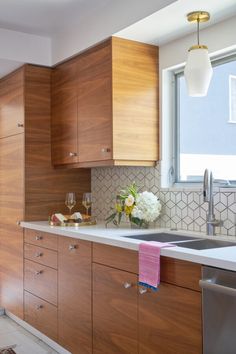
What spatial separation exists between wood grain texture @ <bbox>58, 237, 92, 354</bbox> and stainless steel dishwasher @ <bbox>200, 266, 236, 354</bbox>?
3.13ft

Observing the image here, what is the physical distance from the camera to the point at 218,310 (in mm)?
1653

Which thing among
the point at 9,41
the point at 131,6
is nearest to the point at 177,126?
the point at 131,6

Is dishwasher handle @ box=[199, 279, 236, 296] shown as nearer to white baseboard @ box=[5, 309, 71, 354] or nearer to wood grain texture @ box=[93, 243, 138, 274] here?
wood grain texture @ box=[93, 243, 138, 274]

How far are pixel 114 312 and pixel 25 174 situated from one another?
155cm

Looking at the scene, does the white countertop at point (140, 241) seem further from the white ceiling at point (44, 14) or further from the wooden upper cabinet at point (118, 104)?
the white ceiling at point (44, 14)

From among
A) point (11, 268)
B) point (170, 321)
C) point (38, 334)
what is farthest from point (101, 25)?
point (38, 334)

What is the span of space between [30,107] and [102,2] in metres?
1.08

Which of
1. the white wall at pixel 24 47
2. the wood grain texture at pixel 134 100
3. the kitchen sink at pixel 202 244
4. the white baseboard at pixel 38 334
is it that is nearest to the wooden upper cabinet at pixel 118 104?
the wood grain texture at pixel 134 100

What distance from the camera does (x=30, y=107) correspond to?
3.44 meters

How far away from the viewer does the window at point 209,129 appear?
2.61m

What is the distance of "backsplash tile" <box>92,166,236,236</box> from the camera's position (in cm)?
245

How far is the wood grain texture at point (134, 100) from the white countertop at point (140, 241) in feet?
1.70

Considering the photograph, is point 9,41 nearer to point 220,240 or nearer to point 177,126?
point 177,126

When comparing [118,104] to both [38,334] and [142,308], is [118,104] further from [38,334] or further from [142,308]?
[38,334]
